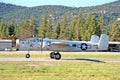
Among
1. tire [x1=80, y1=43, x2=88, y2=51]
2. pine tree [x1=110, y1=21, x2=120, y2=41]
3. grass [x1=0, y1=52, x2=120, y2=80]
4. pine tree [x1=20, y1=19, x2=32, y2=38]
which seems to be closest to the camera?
grass [x1=0, y1=52, x2=120, y2=80]

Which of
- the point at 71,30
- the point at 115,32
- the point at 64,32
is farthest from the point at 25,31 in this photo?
A: the point at 115,32

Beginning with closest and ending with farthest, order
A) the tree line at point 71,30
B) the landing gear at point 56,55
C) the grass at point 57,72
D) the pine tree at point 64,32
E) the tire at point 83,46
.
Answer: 1. the grass at point 57,72
2. the landing gear at point 56,55
3. the tire at point 83,46
4. the tree line at point 71,30
5. the pine tree at point 64,32

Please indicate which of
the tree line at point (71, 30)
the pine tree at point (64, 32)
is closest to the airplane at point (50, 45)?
the tree line at point (71, 30)

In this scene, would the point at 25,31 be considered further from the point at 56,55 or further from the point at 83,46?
the point at 56,55

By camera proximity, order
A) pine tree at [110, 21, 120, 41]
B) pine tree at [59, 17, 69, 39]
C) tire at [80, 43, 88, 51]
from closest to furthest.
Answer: tire at [80, 43, 88, 51] → pine tree at [110, 21, 120, 41] → pine tree at [59, 17, 69, 39]

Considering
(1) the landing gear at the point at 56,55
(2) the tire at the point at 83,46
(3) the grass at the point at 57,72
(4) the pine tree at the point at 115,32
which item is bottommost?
(3) the grass at the point at 57,72

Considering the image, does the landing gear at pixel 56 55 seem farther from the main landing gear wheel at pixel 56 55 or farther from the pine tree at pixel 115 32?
the pine tree at pixel 115 32

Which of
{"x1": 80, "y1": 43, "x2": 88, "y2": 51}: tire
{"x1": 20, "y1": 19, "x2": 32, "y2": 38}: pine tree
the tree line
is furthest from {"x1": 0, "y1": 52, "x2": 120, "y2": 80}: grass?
{"x1": 20, "y1": 19, "x2": 32, "y2": 38}: pine tree

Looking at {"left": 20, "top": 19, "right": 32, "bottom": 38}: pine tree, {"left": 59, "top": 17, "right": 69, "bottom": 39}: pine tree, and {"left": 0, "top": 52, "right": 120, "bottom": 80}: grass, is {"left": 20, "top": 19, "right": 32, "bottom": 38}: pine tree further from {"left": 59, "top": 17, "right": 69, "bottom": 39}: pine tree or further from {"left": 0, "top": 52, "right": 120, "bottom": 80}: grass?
{"left": 0, "top": 52, "right": 120, "bottom": 80}: grass

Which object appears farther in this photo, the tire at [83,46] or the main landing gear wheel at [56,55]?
the tire at [83,46]

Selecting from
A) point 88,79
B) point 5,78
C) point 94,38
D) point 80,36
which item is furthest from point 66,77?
point 80,36

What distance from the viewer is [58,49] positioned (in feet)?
142

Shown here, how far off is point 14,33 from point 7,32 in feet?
18.2

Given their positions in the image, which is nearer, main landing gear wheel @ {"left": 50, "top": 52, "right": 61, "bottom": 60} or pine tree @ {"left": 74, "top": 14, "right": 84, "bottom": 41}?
main landing gear wheel @ {"left": 50, "top": 52, "right": 61, "bottom": 60}
